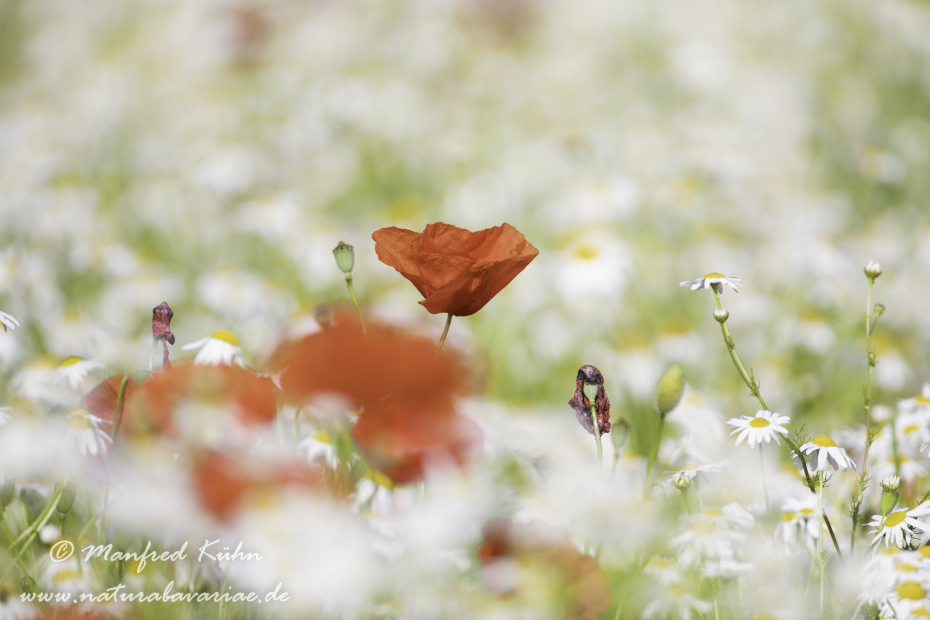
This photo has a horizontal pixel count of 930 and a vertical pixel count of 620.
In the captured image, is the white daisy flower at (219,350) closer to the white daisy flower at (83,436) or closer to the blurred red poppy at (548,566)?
the white daisy flower at (83,436)

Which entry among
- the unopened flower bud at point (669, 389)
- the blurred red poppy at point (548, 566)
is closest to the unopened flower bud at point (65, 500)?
the blurred red poppy at point (548, 566)

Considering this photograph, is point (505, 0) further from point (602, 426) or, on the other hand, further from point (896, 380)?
point (602, 426)

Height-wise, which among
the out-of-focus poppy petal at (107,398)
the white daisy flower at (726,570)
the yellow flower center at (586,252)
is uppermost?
the yellow flower center at (586,252)

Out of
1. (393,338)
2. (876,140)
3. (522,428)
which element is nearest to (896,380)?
(522,428)

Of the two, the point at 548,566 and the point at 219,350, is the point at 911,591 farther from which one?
the point at 219,350

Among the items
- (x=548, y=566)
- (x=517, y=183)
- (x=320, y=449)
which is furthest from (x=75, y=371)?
(x=517, y=183)

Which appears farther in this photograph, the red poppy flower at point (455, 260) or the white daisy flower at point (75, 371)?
the white daisy flower at point (75, 371)

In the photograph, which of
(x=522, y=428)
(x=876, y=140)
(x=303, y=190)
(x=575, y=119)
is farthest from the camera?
(x=575, y=119)
